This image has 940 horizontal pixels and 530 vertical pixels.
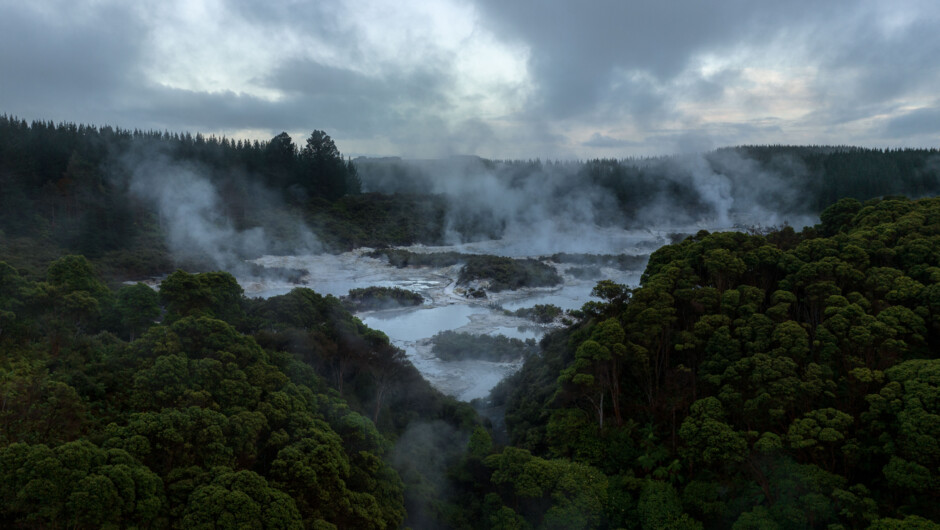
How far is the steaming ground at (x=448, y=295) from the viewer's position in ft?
70.6

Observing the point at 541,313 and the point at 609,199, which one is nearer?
the point at 541,313

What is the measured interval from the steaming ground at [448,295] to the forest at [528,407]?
279 cm

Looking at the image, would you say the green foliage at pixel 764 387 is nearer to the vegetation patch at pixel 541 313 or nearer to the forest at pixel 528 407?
the forest at pixel 528 407

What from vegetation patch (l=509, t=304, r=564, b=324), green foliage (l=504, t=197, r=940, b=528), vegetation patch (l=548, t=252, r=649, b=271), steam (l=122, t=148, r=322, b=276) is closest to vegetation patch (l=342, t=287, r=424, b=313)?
vegetation patch (l=509, t=304, r=564, b=324)

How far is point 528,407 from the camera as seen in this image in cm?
1611

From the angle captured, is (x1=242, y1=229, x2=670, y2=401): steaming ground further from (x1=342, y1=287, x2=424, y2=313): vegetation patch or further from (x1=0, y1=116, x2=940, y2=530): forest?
(x1=0, y1=116, x2=940, y2=530): forest

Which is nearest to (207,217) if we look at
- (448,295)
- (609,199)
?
(448,295)

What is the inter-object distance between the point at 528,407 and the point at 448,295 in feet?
59.0

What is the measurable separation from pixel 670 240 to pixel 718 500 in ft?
158

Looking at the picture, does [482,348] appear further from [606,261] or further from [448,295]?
[606,261]

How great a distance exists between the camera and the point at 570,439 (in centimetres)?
1320

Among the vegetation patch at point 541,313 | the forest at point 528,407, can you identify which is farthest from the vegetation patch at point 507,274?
the forest at point 528,407

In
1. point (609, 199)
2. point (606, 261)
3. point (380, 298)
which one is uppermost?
point (609, 199)

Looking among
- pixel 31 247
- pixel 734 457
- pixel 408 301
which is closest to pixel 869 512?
pixel 734 457
